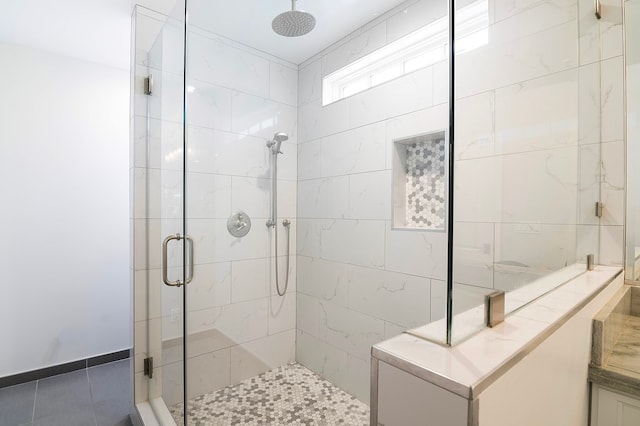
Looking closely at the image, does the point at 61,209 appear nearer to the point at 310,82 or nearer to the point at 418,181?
the point at 310,82

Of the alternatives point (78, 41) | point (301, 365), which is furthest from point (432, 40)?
point (78, 41)

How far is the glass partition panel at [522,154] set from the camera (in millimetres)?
656

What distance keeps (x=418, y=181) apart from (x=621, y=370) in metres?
1.03

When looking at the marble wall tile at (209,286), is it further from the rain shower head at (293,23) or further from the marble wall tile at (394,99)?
the rain shower head at (293,23)

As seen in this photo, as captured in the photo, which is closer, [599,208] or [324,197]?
[599,208]

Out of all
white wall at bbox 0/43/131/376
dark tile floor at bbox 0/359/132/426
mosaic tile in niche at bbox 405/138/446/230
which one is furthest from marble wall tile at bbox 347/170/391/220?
white wall at bbox 0/43/131/376

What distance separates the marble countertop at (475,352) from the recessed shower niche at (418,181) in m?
0.80

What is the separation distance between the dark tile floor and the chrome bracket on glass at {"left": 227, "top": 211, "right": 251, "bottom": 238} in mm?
1274

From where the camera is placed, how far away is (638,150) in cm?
133

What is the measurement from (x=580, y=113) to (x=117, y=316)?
3.33m

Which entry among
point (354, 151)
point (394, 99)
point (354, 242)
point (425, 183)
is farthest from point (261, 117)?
point (425, 183)

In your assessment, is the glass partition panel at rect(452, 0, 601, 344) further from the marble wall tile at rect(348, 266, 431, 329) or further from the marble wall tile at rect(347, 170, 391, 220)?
the marble wall tile at rect(347, 170, 391, 220)

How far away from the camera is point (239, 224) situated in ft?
6.21

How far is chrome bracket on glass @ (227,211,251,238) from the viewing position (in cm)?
185
